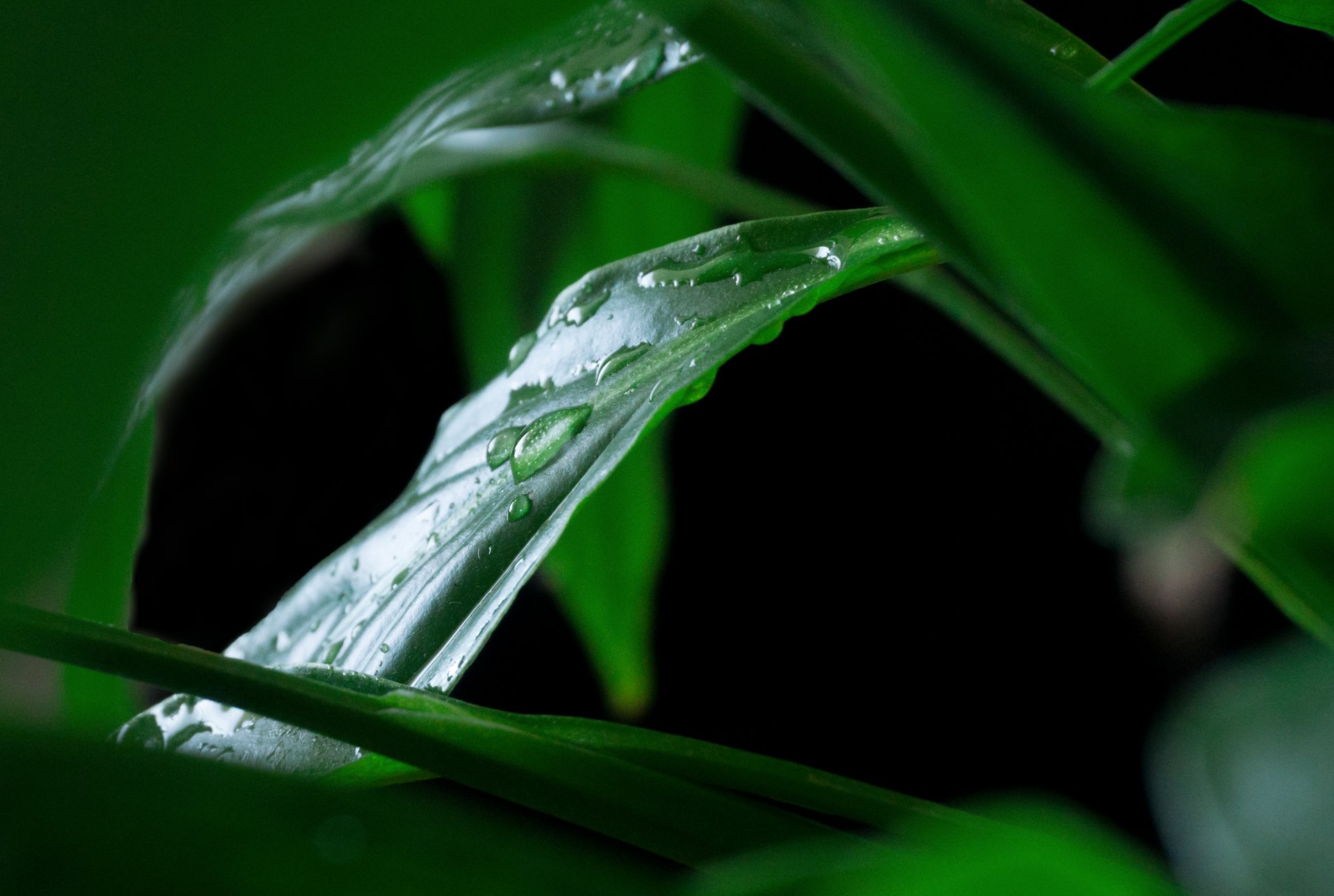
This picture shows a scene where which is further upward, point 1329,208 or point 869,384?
point 1329,208

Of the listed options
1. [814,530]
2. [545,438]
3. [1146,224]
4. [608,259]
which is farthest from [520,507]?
[814,530]

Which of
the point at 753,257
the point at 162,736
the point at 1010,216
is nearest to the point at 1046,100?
the point at 1010,216

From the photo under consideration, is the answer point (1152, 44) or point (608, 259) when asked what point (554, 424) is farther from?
point (608, 259)

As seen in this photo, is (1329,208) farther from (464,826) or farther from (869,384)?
(869,384)

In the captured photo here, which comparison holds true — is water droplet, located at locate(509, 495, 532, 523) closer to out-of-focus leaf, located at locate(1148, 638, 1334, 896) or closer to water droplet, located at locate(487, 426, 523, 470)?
water droplet, located at locate(487, 426, 523, 470)

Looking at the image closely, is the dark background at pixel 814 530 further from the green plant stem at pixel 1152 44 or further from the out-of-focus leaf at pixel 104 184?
the out-of-focus leaf at pixel 104 184

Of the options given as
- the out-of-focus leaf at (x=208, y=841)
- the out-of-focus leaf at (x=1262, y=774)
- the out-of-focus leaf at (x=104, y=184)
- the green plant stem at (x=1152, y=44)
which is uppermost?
the out-of-focus leaf at (x=104, y=184)

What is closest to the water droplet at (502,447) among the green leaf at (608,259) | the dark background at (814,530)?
the green leaf at (608,259)
